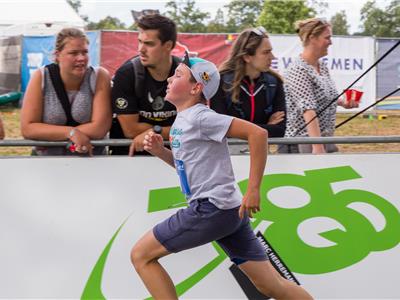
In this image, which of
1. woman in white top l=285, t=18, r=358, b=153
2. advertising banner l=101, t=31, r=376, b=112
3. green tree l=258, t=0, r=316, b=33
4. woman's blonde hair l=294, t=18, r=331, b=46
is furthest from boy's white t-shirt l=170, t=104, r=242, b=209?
green tree l=258, t=0, r=316, b=33

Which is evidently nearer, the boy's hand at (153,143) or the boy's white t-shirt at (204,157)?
the boy's white t-shirt at (204,157)

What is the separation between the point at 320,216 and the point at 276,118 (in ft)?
2.51

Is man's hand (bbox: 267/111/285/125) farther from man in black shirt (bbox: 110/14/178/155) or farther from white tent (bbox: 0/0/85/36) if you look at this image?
white tent (bbox: 0/0/85/36)

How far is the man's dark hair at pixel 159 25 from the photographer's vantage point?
4609mm

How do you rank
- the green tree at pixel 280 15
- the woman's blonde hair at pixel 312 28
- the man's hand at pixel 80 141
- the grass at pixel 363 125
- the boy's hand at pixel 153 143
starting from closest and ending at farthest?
the boy's hand at pixel 153 143 < the man's hand at pixel 80 141 < the woman's blonde hair at pixel 312 28 < the grass at pixel 363 125 < the green tree at pixel 280 15

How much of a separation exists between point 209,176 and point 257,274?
667mm

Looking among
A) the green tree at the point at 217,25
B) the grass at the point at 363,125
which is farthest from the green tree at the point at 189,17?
the grass at the point at 363,125

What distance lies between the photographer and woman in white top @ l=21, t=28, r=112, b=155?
4578mm

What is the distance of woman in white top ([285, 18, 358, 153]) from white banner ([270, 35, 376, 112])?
495 inches

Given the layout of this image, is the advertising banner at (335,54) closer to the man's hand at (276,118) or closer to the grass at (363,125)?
the grass at (363,125)

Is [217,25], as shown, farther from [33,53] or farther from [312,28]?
[312,28]

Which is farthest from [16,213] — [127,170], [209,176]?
[209,176]

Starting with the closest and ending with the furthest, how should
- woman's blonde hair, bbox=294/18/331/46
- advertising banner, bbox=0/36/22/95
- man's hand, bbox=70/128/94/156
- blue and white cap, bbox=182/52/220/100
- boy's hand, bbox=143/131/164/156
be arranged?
blue and white cap, bbox=182/52/220/100
boy's hand, bbox=143/131/164/156
man's hand, bbox=70/128/94/156
woman's blonde hair, bbox=294/18/331/46
advertising banner, bbox=0/36/22/95

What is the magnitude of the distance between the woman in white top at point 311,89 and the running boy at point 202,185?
1.50 meters
